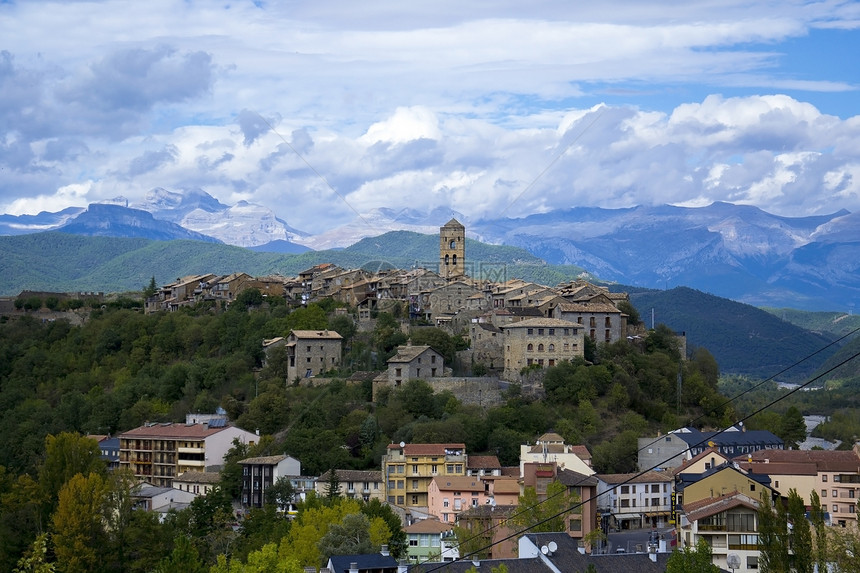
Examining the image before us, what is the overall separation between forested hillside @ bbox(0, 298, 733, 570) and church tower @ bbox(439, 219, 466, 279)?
14.6 m

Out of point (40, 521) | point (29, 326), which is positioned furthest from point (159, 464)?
point (29, 326)

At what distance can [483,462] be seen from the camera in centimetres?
6175

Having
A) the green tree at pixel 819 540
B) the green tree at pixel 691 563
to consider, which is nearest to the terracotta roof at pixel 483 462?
the green tree at pixel 819 540

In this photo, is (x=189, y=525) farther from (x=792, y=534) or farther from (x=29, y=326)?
(x=29, y=326)

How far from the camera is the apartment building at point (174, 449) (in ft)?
229

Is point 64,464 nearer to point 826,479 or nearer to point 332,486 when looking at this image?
point 332,486

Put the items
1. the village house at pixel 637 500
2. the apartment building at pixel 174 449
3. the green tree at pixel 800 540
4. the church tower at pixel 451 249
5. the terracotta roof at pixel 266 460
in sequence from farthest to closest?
the church tower at pixel 451 249 → the apartment building at pixel 174 449 → the terracotta roof at pixel 266 460 → the village house at pixel 637 500 → the green tree at pixel 800 540

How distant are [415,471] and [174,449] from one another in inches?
625

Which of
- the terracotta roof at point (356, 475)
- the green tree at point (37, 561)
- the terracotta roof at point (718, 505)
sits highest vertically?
the terracotta roof at point (356, 475)

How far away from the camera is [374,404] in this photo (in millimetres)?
68938

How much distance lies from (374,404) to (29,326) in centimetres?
4291

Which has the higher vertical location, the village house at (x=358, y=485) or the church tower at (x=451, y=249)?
the church tower at (x=451, y=249)

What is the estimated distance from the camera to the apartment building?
69.8 meters

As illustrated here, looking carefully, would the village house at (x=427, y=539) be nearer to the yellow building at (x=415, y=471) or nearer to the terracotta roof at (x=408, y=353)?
the yellow building at (x=415, y=471)
